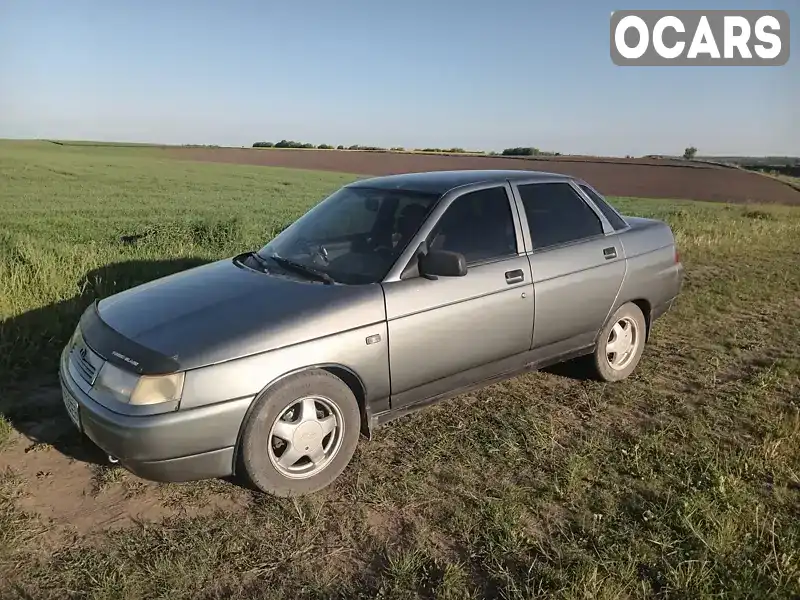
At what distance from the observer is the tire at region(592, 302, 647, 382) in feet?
15.8

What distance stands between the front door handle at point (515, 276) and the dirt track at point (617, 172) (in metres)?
23.2

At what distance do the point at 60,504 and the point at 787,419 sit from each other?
14.2 ft

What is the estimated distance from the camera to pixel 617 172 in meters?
39.7

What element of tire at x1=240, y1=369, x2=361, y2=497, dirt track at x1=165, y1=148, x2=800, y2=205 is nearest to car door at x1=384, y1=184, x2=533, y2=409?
tire at x1=240, y1=369, x2=361, y2=497

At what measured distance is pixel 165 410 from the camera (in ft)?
9.54

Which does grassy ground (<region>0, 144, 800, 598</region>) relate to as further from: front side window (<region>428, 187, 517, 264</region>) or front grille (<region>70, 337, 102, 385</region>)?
front side window (<region>428, 187, 517, 264</region>)

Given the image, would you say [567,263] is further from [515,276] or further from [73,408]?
[73,408]

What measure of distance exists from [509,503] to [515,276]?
1.51 m

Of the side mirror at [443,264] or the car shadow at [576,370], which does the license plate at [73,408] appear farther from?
the car shadow at [576,370]

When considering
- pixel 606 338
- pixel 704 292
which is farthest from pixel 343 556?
pixel 704 292

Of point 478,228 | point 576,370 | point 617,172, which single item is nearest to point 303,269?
point 478,228

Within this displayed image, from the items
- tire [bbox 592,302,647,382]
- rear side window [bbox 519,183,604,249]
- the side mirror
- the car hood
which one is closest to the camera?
the car hood

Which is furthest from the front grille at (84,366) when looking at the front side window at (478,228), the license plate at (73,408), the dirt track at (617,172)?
the dirt track at (617,172)

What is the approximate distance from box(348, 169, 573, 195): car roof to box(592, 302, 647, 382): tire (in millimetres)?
1172
